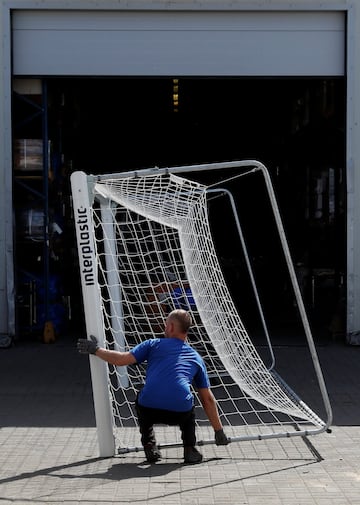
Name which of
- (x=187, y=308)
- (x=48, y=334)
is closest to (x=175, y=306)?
(x=187, y=308)

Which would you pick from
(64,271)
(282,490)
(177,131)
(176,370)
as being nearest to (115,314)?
(176,370)

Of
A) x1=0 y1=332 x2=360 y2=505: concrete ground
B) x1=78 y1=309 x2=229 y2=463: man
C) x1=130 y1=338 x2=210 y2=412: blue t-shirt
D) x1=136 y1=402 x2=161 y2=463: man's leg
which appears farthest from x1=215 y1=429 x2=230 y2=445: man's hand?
x1=136 y1=402 x2=161 y2=463: man's leg

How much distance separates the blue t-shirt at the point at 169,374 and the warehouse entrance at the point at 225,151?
26.1 ft

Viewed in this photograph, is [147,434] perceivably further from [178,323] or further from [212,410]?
[178,323]

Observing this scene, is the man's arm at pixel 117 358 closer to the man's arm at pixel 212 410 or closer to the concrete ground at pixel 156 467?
the man's arm at pixel 212 410

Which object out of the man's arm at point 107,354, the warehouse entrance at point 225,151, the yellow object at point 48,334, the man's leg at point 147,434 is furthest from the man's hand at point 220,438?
the warehouse entrance at point 225,151

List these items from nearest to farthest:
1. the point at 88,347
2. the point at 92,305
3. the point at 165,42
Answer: the point at 88,347
the point at 92,305
the point at 165,42

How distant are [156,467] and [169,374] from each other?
2.45ft

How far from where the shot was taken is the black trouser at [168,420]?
7793mm

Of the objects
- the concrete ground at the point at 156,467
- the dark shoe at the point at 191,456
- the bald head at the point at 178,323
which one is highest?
the bald head at the point at 178,323

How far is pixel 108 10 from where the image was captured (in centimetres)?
1520

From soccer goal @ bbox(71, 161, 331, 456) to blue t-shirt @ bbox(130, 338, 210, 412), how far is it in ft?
1.51

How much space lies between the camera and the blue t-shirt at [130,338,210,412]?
778 centimetres

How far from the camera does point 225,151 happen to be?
2711cm
